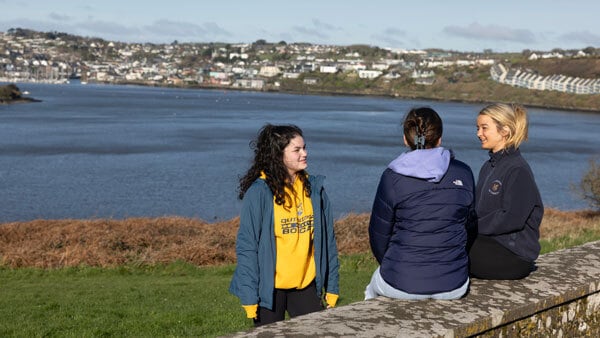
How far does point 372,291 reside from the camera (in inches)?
165

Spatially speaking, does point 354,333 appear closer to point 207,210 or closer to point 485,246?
point 485,246

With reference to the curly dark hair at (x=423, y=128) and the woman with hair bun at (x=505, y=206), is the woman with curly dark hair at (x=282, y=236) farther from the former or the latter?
the woman with hair bun at (x=505, y=206)

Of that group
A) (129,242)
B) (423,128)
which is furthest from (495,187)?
(129,242)

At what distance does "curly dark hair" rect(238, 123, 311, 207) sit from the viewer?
15.3ft

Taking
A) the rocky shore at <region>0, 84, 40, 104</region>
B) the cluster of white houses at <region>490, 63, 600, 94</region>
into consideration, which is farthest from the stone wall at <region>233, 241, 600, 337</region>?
the cluster of white houses at <region>490, 63, 600, 94</region>

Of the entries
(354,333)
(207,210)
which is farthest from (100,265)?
(207,210)

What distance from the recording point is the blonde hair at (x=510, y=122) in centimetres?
478

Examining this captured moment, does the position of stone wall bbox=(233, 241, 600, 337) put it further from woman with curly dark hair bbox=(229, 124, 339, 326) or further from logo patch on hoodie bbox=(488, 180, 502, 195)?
woman with curly dark hair bbox=(229, 124, 339, 326)

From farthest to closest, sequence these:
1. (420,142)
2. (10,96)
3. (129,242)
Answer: (10,96), (129,242), (420,142)

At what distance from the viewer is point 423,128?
13.7ft

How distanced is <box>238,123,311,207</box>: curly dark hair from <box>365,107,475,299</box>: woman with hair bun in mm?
696

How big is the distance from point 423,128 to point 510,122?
0.87 m

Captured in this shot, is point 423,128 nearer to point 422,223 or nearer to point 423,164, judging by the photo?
point 423,164

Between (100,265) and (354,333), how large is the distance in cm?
1237
